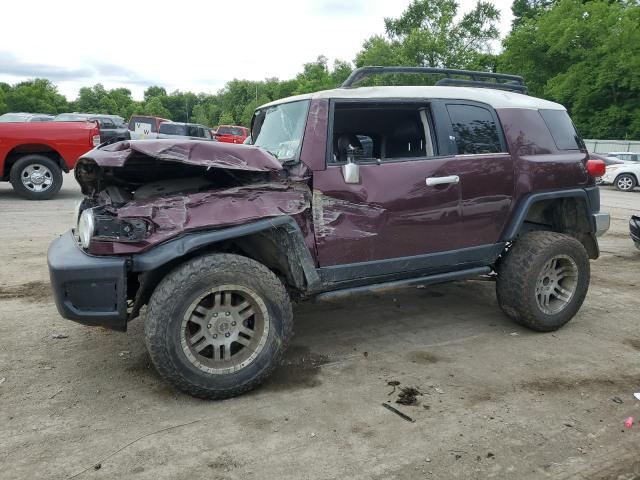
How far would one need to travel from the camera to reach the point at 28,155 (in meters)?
10.5

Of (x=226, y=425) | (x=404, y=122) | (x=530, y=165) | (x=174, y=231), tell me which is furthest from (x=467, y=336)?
(x=174, y=231)

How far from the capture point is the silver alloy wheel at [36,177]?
10641mm

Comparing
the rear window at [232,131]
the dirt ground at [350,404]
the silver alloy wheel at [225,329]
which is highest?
the rear window at [232,131]

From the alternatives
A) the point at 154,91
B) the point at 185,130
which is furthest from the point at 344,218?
the point at 154,91

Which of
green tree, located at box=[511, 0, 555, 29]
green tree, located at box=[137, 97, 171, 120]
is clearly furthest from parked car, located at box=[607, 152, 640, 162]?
green tree, located at box=[137, 97, 171, 120]

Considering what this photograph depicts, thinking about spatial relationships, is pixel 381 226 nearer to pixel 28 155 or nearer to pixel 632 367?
pixel 632 367

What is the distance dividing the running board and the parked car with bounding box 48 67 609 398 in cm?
1

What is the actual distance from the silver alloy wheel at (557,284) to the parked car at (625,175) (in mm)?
16414

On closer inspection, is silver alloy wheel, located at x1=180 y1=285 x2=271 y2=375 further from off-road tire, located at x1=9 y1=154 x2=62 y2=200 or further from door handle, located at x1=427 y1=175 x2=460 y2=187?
off-road tire, located at x1=9 y1=154 x2=62 y2=200

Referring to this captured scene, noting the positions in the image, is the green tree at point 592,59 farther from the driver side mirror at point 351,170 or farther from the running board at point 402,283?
the driver side mirror at point 351,170

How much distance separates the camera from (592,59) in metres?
36.9

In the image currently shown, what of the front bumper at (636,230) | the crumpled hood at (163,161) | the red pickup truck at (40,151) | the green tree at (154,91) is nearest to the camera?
the crumpled hood at (163,161)

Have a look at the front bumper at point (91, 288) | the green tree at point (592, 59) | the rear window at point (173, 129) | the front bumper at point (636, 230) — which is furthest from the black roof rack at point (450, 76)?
the green tree at point (592, 59)

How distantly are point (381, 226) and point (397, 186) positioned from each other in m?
0.31
